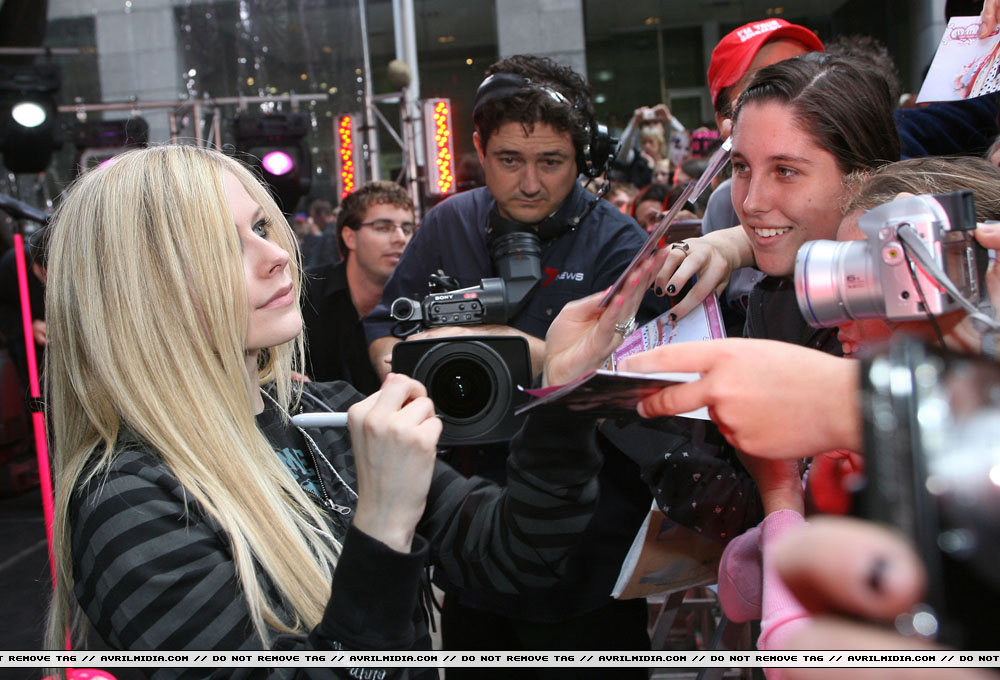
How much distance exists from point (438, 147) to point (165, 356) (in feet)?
17.6

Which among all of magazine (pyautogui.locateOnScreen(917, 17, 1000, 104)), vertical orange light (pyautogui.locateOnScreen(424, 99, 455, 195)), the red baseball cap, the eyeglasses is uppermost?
vertical orange light (pyautogui.locateOnScreen(424, 99, 455, 195))

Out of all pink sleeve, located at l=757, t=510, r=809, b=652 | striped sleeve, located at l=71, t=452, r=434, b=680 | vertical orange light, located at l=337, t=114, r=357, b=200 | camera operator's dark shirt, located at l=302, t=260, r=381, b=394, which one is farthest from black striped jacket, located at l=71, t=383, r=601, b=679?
vertical orange light, located at l=337, t=114, r=357, b=200

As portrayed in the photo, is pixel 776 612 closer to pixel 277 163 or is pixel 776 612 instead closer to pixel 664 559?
pixel 664 559

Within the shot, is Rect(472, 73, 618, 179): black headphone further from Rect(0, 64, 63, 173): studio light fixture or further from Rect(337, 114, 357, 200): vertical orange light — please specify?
Rect(0, 64, 63, 173): studio light fixture

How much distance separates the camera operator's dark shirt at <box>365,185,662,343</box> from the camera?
1.66 meters

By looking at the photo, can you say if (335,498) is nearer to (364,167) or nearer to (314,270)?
(314,270)

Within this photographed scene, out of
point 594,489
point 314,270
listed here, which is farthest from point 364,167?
point 594,489

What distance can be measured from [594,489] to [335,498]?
0.37 metres

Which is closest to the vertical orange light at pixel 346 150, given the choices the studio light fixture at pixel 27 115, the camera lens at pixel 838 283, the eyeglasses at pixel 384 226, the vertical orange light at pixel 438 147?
the vertical orange light at pixel 438 147

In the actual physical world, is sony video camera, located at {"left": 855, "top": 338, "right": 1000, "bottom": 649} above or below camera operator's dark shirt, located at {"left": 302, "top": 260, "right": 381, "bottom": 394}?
above

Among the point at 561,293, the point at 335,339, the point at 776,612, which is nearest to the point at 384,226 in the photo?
the point at 335,339

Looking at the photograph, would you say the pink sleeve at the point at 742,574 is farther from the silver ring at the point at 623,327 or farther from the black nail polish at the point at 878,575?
the black nail polish at the point at 878,575

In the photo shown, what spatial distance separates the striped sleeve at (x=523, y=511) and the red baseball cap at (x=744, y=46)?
34.3 inches

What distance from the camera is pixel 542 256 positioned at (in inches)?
67.8
